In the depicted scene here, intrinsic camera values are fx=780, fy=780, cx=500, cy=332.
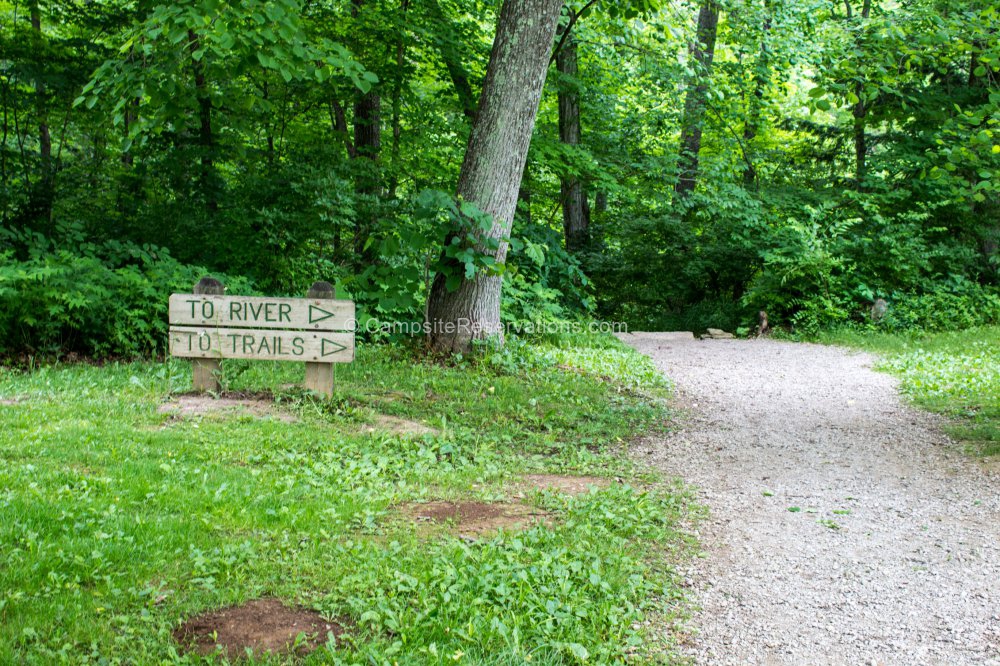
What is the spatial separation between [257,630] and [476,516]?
1624mm

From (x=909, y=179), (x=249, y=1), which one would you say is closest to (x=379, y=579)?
(x=249, y=1)

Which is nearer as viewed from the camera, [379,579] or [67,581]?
[67,581]

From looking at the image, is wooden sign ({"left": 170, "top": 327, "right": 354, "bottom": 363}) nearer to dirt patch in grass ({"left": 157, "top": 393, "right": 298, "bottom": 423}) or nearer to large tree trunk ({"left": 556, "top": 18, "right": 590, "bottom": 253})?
dirt patch in grass ({"left": 157, "top": 393, "right": 298, "bottom": 423})

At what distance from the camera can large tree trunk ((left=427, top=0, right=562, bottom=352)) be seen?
8156 millimetres

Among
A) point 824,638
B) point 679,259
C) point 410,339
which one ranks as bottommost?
point 824,638

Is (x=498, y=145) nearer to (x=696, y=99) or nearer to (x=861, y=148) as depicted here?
(x=696, y=99)

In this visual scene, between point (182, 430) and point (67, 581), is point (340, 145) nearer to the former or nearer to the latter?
point (182, 430)

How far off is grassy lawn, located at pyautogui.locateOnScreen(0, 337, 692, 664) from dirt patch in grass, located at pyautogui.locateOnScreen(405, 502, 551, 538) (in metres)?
0.10

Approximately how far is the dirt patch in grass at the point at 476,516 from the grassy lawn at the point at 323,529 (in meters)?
0.10

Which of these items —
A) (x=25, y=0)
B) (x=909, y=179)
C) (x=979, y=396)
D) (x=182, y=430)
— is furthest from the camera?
(x=909, y=179)

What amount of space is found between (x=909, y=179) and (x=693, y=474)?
43.0 feet

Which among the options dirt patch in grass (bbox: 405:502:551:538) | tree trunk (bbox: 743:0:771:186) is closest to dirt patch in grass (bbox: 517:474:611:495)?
dirt patch in grass (bbox: 405:502:551:538)

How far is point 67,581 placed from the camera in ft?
10.4

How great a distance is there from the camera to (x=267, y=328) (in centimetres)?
662
